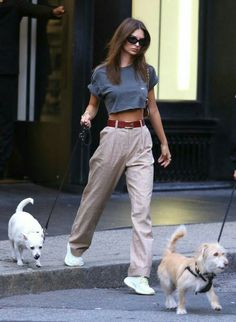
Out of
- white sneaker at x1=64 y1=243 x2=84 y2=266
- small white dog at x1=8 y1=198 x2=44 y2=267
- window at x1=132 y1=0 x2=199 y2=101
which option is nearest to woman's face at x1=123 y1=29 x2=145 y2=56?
small white dog at x1=8 y1=198 x2=44 y2=267

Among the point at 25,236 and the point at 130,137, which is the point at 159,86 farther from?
the point at 25,236

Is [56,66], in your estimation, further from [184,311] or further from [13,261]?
[184,311]

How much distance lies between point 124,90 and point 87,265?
4.86 feet

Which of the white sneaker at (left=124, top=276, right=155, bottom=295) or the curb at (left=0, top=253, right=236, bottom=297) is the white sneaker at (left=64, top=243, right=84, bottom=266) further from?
the white sneaker at (left=124, top=276, right=155, bottom=295)

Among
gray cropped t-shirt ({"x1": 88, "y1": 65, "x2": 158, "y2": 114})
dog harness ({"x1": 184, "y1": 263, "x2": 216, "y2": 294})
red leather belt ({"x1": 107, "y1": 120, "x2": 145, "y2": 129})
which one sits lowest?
dog harness ({"x1": 184, "y1": 263, "x2": 216, "y2": 294})

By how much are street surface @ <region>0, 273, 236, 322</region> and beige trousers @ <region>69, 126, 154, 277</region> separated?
296 mm

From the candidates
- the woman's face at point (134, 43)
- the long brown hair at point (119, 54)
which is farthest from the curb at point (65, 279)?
the woman's face at point (134, 43)

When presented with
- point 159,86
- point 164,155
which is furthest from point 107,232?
point 159,86

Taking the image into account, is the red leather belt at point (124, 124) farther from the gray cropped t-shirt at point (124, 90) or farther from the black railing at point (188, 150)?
the black railing at point (188, 150)

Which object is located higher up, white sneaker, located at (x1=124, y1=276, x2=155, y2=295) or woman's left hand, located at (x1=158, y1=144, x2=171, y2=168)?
woman's left hand, located at (x1=158, y1=144, x2=171, y2=168)

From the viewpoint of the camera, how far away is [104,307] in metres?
6.83

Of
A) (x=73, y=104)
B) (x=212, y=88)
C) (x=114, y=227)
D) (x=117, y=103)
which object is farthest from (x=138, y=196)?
(x=212, y=88)

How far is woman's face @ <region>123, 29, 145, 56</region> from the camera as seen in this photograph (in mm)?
7059

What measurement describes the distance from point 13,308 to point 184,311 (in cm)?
122
